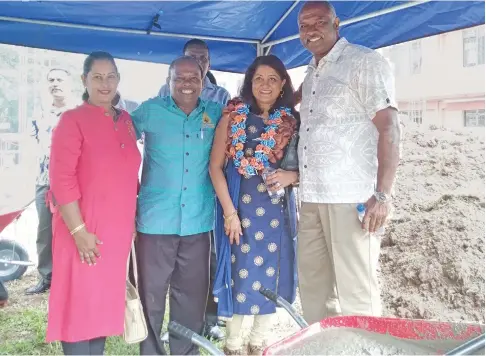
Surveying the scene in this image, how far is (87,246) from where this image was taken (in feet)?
7.36

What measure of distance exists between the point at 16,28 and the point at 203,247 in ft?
7.02

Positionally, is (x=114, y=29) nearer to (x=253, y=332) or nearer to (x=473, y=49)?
(x=253, y=332)

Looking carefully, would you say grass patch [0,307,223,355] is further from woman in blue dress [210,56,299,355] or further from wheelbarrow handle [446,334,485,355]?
wheelbarrow handle [446,334,485,355]

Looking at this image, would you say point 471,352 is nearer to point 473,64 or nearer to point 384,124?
point 384,124

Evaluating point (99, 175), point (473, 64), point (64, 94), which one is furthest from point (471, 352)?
point (473, 64)

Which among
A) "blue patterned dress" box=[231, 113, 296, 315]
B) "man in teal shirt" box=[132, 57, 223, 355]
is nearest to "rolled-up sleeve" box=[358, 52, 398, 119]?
"blue patterned dress" box=[231, 113, 296, 315]

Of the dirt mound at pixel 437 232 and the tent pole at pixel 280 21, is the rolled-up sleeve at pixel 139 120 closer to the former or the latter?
the tent pole at pixel 280 21

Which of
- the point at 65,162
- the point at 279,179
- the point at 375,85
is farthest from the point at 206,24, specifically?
the point at 65,162

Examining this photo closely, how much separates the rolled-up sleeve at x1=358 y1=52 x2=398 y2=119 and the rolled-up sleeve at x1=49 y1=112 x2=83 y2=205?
4.62 feet

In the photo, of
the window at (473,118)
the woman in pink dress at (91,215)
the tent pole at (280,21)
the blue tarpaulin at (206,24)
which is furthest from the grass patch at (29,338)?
the window at (473,118)

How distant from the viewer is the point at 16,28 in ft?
11.1

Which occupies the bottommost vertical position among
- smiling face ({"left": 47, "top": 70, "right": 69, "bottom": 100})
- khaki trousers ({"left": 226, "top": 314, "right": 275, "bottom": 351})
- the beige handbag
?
khaki trousers ({"left": 226, "top": 314, "right": 275, "bottom": 351})

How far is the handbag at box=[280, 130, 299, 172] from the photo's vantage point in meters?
2.67

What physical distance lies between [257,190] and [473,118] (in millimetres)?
4760
